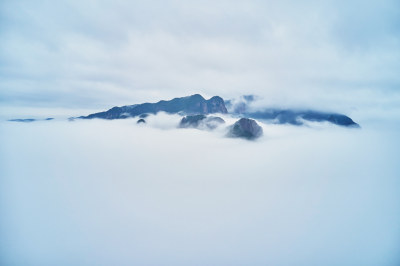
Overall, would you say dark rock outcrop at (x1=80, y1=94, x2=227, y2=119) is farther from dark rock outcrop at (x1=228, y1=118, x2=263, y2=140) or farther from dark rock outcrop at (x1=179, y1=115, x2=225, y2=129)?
dark rock outcrop at (x1=228, y1=118, x2=263, y2=140)

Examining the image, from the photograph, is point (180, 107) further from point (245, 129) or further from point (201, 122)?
point (245, 129)

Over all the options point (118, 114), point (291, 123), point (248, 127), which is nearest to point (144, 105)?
point (118, 114)

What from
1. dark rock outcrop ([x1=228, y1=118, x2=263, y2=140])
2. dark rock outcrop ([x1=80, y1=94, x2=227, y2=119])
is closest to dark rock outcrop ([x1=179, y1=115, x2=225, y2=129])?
dark rock outcrop ([x1=228, y1=118, x2=263, y2=140])

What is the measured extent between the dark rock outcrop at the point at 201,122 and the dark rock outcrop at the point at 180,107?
70.5 ft

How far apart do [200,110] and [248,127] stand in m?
33.2

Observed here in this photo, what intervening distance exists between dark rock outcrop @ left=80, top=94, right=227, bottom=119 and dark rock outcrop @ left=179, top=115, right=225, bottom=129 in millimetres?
21497

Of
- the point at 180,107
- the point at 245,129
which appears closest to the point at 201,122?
the point at 245,129

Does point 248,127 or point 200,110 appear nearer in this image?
point 248,127

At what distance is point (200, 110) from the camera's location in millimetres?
89125

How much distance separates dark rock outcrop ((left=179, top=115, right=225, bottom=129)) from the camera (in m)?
65.1

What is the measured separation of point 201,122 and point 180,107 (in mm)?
32177

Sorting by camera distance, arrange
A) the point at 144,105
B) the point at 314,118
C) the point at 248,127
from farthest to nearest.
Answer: the point at 314,118
the point at 144,105
the point at 248,127

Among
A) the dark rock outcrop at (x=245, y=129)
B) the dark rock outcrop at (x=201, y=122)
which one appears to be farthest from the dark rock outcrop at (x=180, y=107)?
the dark rock outcrop at (x=245, y=129)

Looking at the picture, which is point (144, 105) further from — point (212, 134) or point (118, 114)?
point (212, 134)
